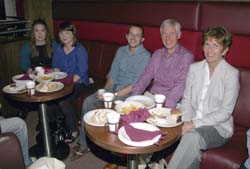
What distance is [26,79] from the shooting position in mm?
2701

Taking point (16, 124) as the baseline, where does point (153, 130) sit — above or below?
above

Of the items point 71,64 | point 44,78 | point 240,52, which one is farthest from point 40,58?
point 240,52

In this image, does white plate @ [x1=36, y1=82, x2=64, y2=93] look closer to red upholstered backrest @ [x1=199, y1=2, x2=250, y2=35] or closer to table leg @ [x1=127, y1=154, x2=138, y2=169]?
table leg @ [x1=127, y1=154, x2=138, y2=169]

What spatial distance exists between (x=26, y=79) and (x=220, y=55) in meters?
1.75

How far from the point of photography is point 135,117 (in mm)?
1852

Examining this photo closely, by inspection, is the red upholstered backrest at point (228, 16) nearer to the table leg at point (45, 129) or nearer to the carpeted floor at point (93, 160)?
the carpeted floor at point (93, 160)

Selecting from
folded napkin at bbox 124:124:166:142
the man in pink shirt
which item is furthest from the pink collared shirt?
folded napkin at bbox 124:124:166:142

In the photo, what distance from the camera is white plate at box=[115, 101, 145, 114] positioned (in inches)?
78.1

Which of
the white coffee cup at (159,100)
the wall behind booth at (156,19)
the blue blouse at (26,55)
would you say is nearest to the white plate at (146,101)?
the white coffee cup at (159,100)

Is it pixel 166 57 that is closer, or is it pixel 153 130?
pixel 153 130

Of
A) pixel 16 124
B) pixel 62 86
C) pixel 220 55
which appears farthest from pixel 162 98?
pixel 16 124

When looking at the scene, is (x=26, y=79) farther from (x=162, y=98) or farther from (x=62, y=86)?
(x=162, y=98)

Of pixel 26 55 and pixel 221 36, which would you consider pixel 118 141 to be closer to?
pixel 221 36

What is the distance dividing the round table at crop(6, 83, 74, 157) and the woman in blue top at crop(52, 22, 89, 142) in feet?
0.96
